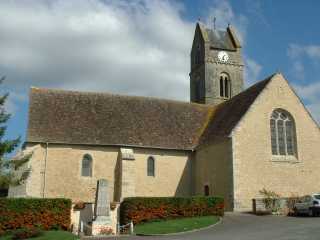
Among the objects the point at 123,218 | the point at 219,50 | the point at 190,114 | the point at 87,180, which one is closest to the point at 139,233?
the point at 123,218

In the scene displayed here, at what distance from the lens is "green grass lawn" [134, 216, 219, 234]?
20.7 m

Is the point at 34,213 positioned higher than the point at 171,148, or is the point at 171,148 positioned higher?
the point at 171,148

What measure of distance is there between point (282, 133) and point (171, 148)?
819 centimetres

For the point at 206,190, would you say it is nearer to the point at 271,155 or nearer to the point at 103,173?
the point at 271,155

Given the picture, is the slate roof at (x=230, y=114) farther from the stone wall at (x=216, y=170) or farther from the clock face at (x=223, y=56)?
the clock face at (x=223, y=56)

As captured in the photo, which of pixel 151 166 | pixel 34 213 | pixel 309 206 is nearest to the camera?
pixel 34 213

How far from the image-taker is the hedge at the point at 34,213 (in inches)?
882

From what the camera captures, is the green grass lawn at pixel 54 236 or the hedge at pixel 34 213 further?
the hedge at pixel 34 213

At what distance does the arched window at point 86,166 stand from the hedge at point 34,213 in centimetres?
663

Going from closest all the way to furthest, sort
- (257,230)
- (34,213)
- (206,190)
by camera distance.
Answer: (257,230) < (34,213) < (206,190)

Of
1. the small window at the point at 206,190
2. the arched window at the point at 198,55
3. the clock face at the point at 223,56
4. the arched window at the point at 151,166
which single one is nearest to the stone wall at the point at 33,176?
the arched window at the point at 151,166

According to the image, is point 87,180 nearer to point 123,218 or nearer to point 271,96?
point 123,218

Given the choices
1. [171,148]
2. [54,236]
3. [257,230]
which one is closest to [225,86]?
[171,148]

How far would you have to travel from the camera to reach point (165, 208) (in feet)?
81.1
